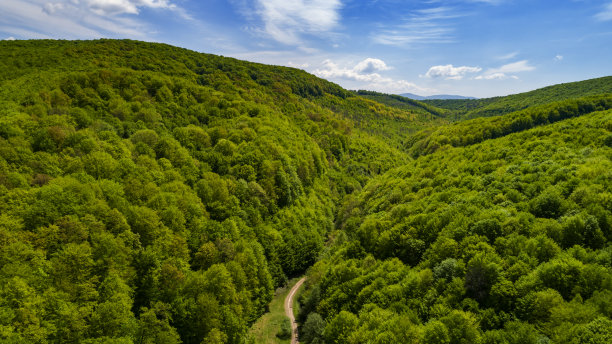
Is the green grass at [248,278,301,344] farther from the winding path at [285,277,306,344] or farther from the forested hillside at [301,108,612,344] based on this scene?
the forested hillside at [301,108,612,344]

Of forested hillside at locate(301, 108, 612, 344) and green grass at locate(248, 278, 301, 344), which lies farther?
green grass at locate(248, 278, 301, 344)

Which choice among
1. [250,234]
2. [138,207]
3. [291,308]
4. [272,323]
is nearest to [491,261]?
[272,323]

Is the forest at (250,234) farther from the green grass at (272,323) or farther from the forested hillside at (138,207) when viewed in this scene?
the green grass at (272,323)

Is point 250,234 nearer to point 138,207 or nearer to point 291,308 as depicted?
point 291,308

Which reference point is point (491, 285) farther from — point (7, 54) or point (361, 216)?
point (7, 54)

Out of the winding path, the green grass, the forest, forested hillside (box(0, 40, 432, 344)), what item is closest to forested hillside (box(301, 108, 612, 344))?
the forest

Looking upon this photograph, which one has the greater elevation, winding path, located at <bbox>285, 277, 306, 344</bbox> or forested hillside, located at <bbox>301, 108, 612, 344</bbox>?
forested hillside, located at <bbox>301, 108, 612, 344</bbox>

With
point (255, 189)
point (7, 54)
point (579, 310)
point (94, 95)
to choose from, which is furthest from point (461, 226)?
point (7, 54)
